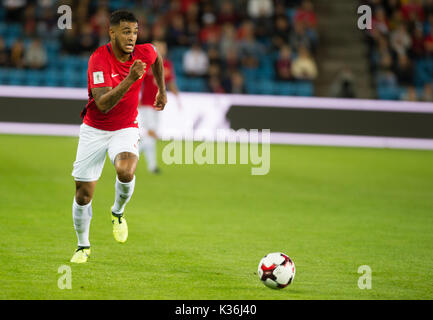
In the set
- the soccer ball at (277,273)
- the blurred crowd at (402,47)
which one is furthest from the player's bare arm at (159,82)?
the blurred crowd at (402,47)

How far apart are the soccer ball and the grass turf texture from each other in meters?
0.08

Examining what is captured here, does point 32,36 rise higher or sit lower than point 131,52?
higher

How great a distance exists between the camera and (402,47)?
872 inches

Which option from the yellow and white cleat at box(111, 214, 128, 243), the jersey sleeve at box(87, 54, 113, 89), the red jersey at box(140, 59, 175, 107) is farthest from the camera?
the red jersey at box(140, 59, 175, 107)

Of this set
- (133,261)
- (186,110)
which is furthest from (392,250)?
(186,110)

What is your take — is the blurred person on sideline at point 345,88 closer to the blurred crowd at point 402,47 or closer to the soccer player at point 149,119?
the blurred crowd at point 402,47

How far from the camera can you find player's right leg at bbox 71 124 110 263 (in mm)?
6645

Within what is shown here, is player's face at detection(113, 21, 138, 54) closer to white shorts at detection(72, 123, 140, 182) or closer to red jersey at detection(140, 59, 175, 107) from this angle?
white shorts at detection(72, 123, 140, 182)

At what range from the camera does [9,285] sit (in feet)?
19.2

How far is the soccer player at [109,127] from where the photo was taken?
253 inches
